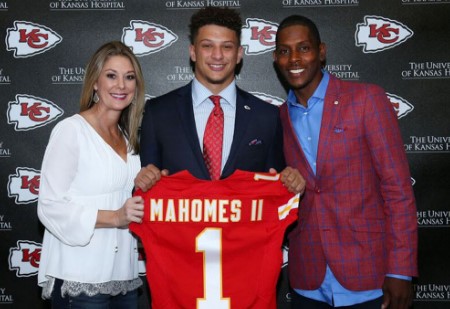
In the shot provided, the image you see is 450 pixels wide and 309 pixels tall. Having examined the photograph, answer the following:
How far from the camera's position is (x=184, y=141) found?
204 cm

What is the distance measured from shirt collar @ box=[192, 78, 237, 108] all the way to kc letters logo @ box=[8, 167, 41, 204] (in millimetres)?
1403

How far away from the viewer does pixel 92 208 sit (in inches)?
78.1

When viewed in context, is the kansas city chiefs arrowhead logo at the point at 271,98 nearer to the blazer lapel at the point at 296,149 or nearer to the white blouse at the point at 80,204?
the blazer lapel at the point at 296,149

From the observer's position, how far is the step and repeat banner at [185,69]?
9.76 feet

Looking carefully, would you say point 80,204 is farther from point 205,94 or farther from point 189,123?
point 205,94

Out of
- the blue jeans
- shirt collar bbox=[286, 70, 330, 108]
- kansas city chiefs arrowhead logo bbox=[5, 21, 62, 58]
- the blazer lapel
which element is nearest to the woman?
the blue jeans

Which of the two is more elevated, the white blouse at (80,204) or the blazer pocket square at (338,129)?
the blazer pocket square at (338,129)

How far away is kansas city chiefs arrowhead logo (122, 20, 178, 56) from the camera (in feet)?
9.85

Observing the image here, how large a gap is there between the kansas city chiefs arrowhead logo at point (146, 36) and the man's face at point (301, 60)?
1.06 meters

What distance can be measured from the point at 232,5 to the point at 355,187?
1499mm

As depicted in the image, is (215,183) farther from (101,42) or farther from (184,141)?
(101,42)

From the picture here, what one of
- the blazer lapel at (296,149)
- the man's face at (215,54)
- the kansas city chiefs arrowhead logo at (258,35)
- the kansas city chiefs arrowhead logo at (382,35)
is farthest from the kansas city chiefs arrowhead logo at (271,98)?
the man's face at (215,54)

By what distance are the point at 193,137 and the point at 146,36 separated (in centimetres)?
121

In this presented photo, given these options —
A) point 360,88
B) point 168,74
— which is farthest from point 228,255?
point 168,74
